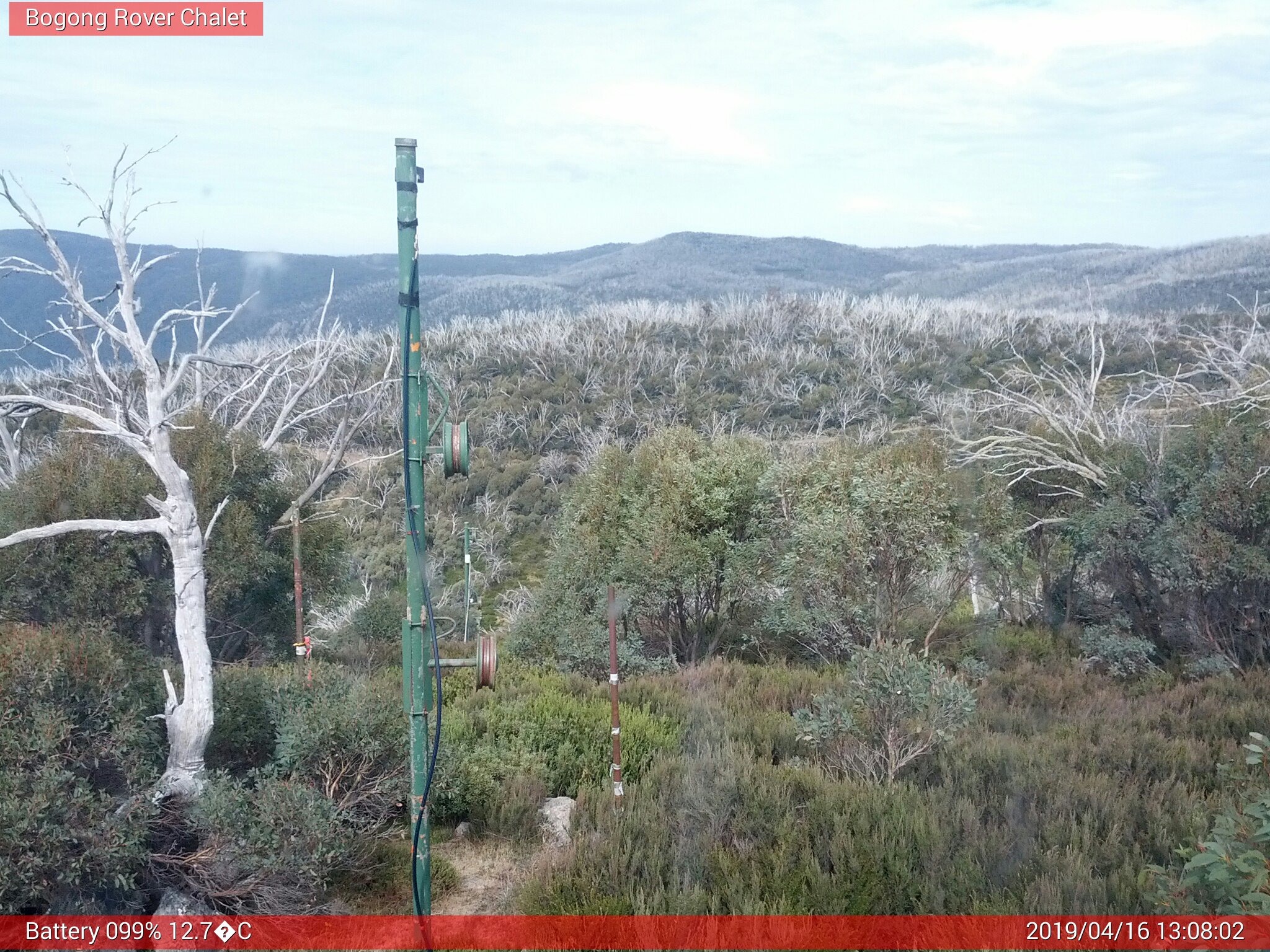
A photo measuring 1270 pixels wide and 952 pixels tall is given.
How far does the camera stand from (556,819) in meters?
6.44

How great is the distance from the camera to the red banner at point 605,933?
417 centimetres

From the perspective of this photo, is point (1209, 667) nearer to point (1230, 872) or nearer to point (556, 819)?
point (556, 819)

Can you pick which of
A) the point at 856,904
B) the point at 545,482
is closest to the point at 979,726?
the point at 856,904

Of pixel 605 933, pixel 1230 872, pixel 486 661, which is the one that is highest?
pixel 486 661

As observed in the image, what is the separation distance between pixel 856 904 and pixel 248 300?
5.75 metres

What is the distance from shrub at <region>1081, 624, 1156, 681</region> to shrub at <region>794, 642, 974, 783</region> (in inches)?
226

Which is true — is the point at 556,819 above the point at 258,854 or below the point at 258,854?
below

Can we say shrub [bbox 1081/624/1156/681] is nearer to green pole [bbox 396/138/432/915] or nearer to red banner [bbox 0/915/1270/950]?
red banner [bbox 0/915/1270/950]

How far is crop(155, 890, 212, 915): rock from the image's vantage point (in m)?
4.88

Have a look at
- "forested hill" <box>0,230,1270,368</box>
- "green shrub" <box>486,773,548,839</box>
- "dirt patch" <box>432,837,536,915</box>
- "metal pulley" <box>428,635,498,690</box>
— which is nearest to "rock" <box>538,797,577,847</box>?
"green shrub" <box>486,773,548,839</box>

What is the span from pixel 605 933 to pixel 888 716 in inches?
112

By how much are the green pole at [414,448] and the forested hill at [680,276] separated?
3521 mm

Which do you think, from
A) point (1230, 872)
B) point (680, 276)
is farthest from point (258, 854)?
point (680, 276)

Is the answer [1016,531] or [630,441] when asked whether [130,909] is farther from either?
[630,441]
